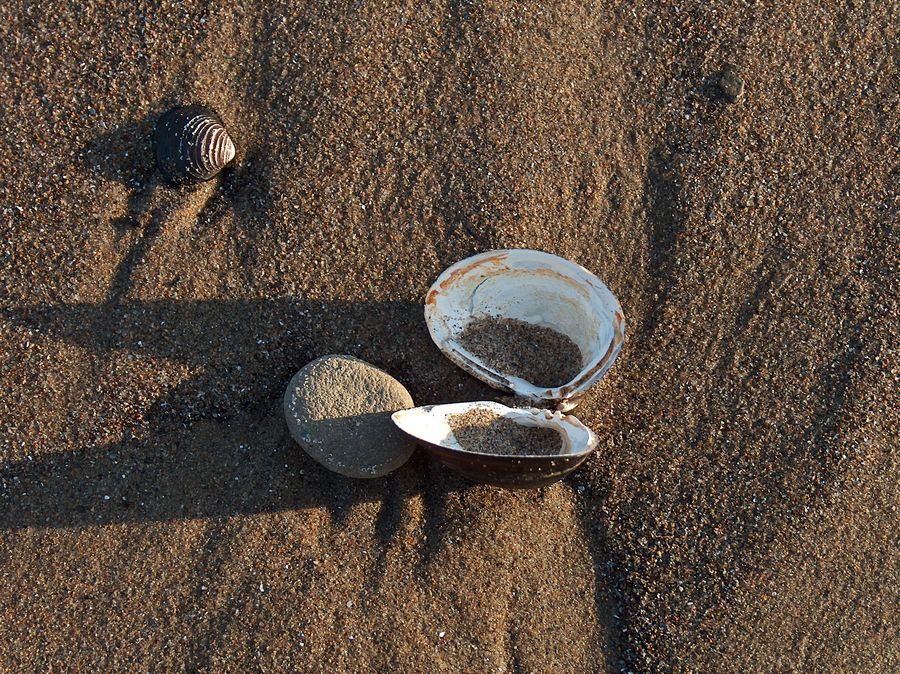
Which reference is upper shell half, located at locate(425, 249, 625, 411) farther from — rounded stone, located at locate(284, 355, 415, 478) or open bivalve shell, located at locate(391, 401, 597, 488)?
rounded stone, located at locate(284, 355, 415, 478)

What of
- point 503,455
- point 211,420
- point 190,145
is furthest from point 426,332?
point 190,145

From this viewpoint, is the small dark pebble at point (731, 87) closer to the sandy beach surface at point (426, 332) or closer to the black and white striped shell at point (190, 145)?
the sandy beach surface at point (426, 332)

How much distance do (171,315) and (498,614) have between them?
2.31 meters

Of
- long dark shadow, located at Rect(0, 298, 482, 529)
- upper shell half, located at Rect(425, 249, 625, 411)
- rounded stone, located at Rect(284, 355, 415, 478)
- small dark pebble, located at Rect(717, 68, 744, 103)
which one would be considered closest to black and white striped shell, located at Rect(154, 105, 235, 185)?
long dark shadow, located at Rect(0, 298, 482, 529)

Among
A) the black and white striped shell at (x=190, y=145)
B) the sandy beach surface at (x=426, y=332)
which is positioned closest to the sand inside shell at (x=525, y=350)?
the sandy beach surface at (x=426, y=332)

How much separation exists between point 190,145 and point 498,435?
2140 mm

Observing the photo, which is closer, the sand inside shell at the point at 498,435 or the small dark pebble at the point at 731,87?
the sand inside shell at the point at 498,435

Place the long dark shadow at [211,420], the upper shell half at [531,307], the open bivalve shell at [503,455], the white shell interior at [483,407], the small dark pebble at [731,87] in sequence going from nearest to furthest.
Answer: the open bivalve shell at [503,455], the white shell interior at [483,407], the upper shell half at [531,307], the long dark shadow at [211,420], the small dark pebble at [731,87]

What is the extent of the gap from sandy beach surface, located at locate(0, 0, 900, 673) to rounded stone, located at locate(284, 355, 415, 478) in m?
0.18

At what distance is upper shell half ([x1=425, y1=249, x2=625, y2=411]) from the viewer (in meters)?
3.40

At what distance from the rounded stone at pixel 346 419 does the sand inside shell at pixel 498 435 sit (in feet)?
0.94

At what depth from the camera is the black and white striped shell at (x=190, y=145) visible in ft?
11.2

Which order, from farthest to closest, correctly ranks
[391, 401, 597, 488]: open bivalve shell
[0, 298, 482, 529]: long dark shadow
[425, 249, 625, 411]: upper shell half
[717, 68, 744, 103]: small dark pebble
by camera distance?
[717, 68, 744, 103]: small dark pebble → [0, 298, 482, 529]: long dark shadow → [425, 249, 625, 411]: upper shell half → [391, 401, 597, 488]: open bivalve shell

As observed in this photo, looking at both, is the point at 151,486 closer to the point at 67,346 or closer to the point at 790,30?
the point at 67,346
